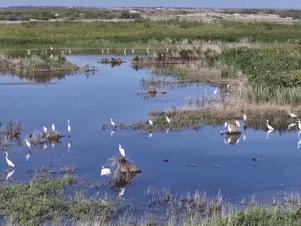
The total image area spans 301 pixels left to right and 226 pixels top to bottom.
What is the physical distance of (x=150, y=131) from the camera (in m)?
25.0

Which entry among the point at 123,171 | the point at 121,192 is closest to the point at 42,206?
the point at 121,192

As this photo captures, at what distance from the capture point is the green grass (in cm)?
6066

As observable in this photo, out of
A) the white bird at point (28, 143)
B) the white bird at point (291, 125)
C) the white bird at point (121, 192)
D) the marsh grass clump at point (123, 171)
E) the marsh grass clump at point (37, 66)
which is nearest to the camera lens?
the white bird at point (121, 192)

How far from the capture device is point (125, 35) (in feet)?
219

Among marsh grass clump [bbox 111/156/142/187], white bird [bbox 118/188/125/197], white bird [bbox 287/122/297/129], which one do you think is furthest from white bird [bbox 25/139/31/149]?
white bird [bbox 287/122/297/129]

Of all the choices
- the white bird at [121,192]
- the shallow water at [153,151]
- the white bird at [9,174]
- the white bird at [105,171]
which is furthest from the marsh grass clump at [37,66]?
the white bird at [121,192]

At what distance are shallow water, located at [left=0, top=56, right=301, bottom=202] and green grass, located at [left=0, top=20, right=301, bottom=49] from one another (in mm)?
26391

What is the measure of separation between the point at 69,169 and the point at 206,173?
12.8ft

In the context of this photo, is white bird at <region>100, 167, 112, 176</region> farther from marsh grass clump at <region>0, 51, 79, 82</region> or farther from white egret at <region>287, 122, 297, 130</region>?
marsh grass clump at <region>0, 51, 79, 82</region>

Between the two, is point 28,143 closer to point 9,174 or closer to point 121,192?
point 9,174

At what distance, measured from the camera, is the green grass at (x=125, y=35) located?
2388 inches

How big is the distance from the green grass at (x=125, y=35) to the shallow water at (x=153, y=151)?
26391 millimetres

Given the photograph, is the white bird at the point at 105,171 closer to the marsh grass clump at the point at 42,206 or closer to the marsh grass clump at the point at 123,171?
the marsh grass clump at the point at 123,171

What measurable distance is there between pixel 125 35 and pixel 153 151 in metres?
45.3
